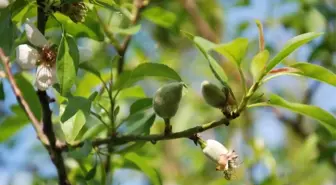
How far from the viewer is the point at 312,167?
2.08 m

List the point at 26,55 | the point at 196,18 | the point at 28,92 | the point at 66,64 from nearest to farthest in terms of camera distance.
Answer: the point at 66,64 < the point at 26,55 < the point at 28,92 < the point at 196,18

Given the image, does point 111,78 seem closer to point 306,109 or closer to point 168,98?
point 168,98

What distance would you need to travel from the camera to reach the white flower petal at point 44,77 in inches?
41.3

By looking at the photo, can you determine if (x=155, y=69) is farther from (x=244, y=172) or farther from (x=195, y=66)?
(x=195, y=66)

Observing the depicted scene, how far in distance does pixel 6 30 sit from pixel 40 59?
4.4 inches

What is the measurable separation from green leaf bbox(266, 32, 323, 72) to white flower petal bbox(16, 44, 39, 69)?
41 cm

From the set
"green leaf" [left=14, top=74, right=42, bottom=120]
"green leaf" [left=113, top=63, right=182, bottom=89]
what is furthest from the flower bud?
"green leaf" [left=14, top=74, right=42, bottom=120]

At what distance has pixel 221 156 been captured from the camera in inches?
41.7

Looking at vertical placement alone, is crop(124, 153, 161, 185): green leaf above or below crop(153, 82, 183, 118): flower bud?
below

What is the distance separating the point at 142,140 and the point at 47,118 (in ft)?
0.59

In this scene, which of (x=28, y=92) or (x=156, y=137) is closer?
(x=156, y=137)

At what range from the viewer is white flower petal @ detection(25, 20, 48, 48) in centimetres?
101

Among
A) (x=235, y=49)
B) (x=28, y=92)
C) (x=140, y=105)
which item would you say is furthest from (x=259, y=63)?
(x=28, y=92)

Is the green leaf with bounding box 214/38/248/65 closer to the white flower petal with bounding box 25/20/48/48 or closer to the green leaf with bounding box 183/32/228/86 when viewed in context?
the green leaf with bounding box 183/32/228/86
